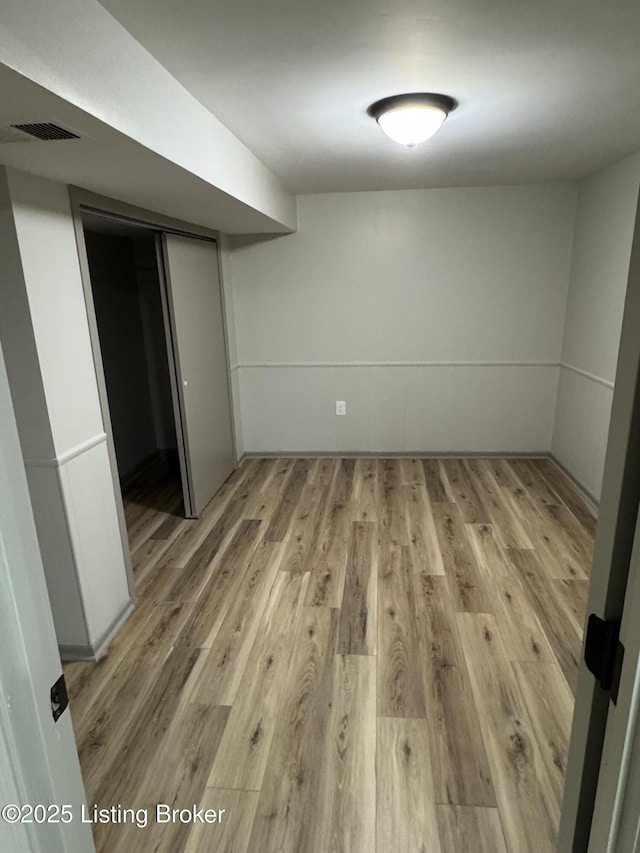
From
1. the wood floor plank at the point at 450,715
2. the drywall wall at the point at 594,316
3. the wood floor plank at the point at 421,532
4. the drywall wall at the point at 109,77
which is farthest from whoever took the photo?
the drywall wall at the point at 594,316

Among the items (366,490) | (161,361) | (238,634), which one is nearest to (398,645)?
(238,634)

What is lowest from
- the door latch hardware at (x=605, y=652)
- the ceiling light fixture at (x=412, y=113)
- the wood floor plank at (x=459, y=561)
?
the wood floor plank at (x=459, y=561)

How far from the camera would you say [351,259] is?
161 inches

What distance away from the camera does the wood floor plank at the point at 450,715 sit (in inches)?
61.7

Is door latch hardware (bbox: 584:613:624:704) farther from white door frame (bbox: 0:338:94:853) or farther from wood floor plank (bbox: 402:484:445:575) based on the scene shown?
wood floor plank (bbox: 402:484:445:575)

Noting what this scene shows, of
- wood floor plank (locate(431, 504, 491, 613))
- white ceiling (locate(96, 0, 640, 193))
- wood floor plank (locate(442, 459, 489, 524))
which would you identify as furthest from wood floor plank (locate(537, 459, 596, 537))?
white ceiling (locate(96, 0, 640, 193))

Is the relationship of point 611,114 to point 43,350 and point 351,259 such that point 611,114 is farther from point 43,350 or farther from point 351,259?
point 43,350

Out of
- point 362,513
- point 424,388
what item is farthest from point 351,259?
point 362,513

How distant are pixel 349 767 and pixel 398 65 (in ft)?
7.55

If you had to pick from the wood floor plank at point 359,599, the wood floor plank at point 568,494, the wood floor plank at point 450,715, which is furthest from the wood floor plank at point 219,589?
the wood floor plank at point 568,494

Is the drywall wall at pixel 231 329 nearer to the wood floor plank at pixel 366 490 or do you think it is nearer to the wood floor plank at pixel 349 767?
the wood floor plank at pixel 366 490

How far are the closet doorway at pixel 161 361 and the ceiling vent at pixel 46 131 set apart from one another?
1.16m

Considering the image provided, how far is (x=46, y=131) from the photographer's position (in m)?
1.25

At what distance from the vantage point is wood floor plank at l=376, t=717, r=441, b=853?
143 centimetres
